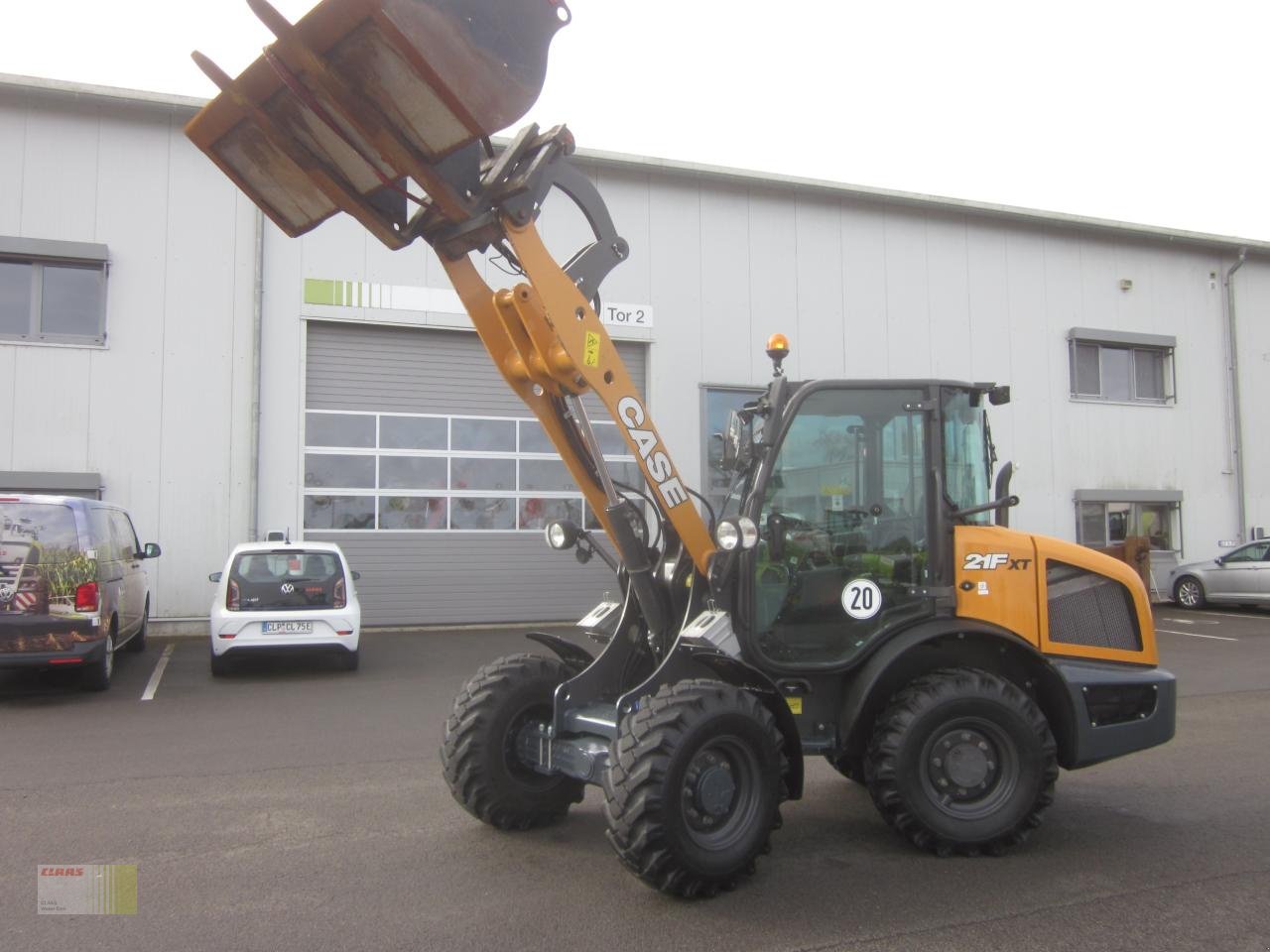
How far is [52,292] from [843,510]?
543 inches

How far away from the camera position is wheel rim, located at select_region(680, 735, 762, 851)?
432 centimetres

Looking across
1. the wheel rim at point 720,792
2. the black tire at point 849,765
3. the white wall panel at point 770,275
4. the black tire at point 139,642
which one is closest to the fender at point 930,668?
the black tire at point 849,765

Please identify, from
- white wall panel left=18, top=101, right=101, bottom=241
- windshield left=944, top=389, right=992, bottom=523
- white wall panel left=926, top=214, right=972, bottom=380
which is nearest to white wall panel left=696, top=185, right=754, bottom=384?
white wall panel left=926, top=214, right=972, bottom=380

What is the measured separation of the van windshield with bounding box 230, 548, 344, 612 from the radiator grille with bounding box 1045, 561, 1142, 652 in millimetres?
8357

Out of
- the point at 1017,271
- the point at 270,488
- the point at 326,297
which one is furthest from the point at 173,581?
the point at 1017,271

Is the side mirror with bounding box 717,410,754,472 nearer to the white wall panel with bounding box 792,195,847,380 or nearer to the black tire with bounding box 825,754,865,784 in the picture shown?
the black tire with bounding box 825,754,865,784

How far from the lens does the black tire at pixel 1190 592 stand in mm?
20094

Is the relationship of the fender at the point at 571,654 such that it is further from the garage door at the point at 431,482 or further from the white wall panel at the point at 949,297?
the white wall panel at the point at 949,297

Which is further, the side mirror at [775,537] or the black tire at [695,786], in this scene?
the side mirror at [775,537]

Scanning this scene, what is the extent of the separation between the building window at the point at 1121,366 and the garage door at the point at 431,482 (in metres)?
10.9

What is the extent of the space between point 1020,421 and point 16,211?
17.3 metres

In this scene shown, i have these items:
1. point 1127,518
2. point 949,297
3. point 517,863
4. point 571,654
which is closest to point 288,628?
point 571,654

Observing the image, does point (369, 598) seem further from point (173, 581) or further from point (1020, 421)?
point (1020, 421)

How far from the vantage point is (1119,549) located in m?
20.7
